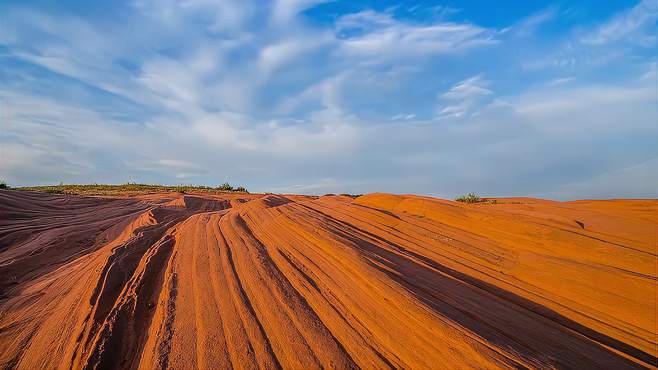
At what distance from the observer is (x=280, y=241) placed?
568cm

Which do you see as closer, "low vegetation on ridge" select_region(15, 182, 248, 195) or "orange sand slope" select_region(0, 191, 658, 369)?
"orange sand slope" select_region(0, 191, 658, 369)

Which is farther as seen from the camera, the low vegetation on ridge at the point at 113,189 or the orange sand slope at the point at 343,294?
the low vegetation on ridge at the point at 113,189

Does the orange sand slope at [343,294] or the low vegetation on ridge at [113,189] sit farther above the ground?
the low vegetation on ridge at [113,189]

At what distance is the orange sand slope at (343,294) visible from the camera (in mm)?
2877

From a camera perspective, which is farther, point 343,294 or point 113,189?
point 113,189

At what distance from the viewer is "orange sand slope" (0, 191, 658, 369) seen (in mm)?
2877

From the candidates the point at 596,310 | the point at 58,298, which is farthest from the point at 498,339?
the point at 58,298

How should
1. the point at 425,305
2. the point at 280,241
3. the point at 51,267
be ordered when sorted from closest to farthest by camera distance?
the point at 425,305, the point at 280,241, the point at 51,267

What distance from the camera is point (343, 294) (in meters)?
3.71

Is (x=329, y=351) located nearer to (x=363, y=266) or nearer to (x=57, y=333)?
(x=363, y=266)

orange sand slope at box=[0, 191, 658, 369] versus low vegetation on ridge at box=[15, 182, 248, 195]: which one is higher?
low vegetation on ridge at box=[15, 182, 248, 195]

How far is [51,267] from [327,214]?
260 inches

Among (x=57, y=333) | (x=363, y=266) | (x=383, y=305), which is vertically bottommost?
(x=57, y=333)

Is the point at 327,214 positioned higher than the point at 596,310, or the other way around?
the point at 327,214
